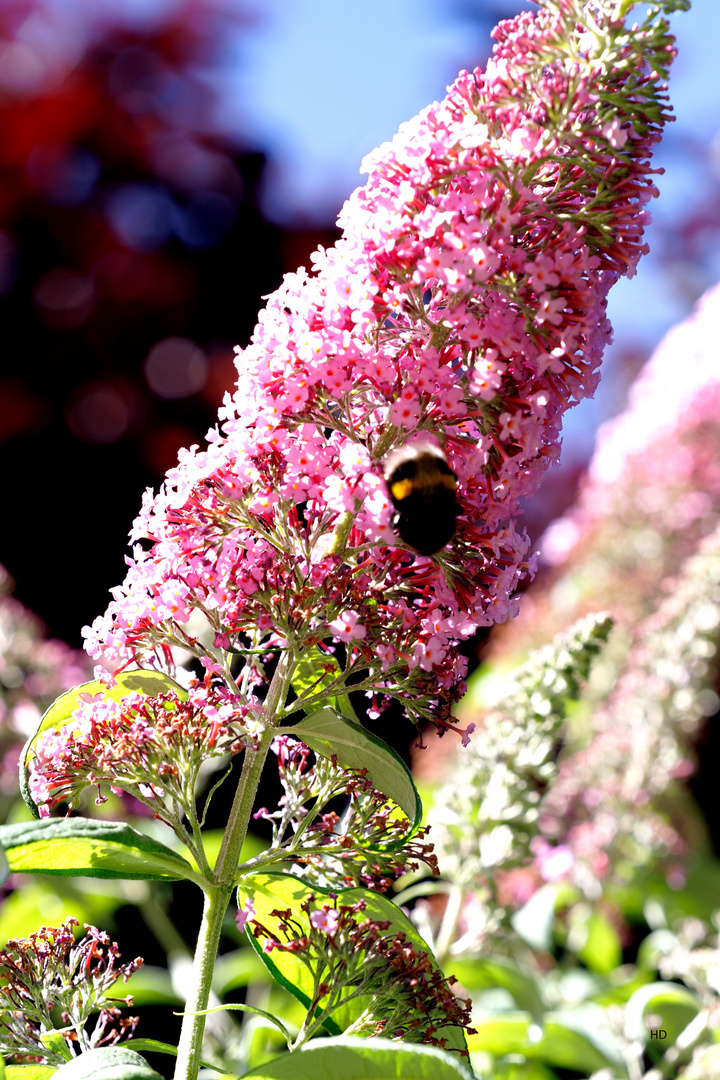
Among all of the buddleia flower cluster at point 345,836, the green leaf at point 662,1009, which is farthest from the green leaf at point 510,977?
the buddleia flower cluster at point 345,836

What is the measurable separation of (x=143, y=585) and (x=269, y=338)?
35cm

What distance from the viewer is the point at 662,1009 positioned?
7.55 ft

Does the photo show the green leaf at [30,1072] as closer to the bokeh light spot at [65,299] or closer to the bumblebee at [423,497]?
the bumblebee at [423,497]

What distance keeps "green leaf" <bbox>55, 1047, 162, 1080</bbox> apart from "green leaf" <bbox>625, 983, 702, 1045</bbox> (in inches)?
59.1

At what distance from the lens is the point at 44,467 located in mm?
4230

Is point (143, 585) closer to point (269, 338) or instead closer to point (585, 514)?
point (269, 338)

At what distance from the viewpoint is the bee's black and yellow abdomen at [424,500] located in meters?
1.05

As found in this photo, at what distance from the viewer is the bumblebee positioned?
1.05 meters

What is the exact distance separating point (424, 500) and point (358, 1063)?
1.80 feet

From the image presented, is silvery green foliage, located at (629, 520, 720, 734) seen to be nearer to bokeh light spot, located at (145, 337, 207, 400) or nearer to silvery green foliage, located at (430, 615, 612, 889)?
silvery green foliage, located at (430, 615, 612, 889)

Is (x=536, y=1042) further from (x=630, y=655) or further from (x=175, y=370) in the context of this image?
(x=175, y=370)

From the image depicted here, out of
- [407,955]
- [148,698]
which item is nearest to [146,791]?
[148,698]

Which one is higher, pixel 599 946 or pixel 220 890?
pixel 599 946

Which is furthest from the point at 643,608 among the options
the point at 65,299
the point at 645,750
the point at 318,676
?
the point at 318,676
